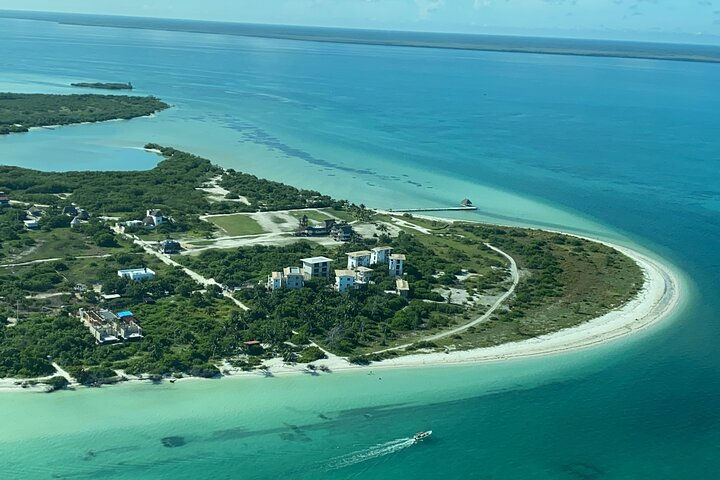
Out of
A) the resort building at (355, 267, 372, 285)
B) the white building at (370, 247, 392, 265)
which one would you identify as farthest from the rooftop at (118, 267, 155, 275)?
the white building at (370, 247, 392, 265)

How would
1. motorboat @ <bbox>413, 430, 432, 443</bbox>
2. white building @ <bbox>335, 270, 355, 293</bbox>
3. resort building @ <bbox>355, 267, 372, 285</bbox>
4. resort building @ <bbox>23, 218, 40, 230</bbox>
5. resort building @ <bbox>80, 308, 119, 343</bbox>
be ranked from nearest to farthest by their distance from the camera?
motorboat @ <bbox>413, 430, 432, 443</bbox>, resort building @ <bbox>80, 308, 119, 343</bbox>, white building @ <bbox>335, 270, 355, 293</bbox>, resort building @ <bbox>355, 267, 372, 285</bbox>, resort building @ <bbox>23, 218, 40, 230</bbox>

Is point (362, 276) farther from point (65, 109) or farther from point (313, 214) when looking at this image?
point (65, 109)

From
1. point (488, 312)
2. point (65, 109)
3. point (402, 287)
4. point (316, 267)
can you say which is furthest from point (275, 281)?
point (65, 109)

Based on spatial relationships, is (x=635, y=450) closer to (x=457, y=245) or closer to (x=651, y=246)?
(x=457, y=245)

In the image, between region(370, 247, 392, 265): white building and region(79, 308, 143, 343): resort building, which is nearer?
region(79, 308, 143, 343): resort building

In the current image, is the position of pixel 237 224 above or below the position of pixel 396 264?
below

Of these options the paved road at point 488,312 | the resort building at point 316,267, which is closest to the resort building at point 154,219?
the resort building at point 316,267

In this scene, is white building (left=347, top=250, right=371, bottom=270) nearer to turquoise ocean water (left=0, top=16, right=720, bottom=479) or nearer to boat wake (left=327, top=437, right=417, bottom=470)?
turquoise ocean water (left=0, top=16, right=720, bottom=479)
